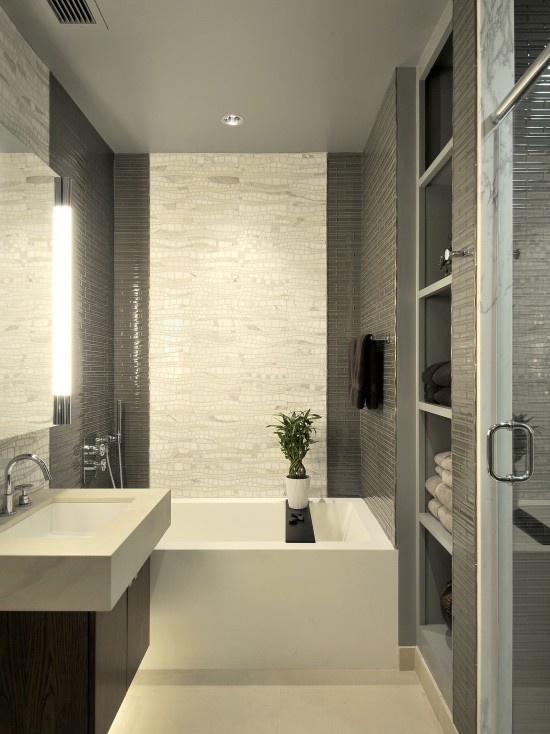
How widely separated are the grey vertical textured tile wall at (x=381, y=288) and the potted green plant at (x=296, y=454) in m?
0.37

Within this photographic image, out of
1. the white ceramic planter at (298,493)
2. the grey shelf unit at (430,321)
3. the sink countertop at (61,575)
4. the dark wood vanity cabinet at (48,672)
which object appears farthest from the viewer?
the white ceramic planter at (298,493)

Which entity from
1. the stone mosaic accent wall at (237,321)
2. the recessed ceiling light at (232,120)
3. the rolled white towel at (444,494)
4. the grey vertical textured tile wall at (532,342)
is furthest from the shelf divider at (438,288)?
the recessed ceiling light at (232,120)

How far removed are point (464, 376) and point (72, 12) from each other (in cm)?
192

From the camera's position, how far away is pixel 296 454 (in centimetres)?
313

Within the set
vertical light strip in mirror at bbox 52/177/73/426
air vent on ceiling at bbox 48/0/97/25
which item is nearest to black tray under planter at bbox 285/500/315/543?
vertical light strip in mirror at bbox 52/177/73/426

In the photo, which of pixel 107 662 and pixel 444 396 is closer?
pixel 107 662

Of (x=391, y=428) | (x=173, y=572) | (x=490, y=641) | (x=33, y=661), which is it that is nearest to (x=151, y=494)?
(x=173, y=572)

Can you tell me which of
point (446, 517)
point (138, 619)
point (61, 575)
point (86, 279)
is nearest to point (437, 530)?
point (446, 517)

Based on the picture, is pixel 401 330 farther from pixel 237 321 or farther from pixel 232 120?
pixel 232 120

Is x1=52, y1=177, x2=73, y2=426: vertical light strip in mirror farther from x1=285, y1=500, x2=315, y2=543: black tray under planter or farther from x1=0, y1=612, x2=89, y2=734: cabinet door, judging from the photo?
x1=285, y1=500, x2=315, y2=543: black tray under planter

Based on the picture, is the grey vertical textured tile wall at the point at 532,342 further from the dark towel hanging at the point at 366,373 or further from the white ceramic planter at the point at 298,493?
the white ceramic planter at the point at 298,493

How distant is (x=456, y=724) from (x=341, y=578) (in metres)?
0.75

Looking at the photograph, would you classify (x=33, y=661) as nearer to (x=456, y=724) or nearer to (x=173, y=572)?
(x=173, y=572)

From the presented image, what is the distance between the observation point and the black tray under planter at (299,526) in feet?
8.62
